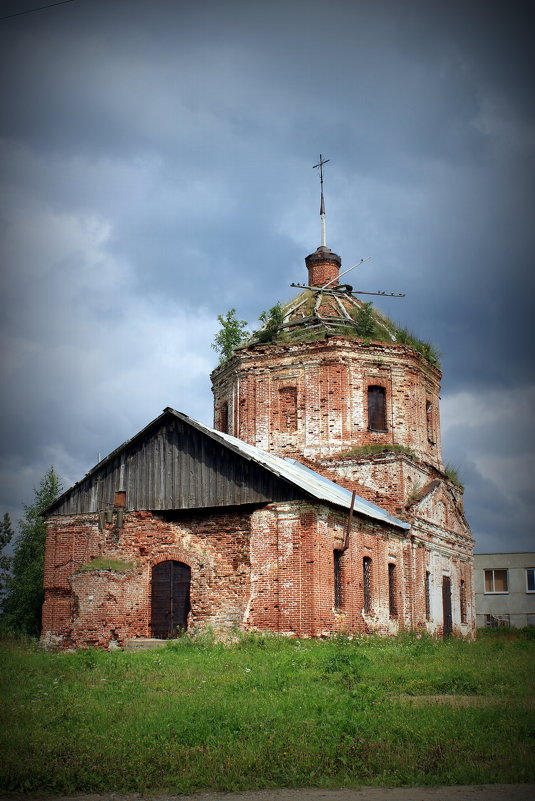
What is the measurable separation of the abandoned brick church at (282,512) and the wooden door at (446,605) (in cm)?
11

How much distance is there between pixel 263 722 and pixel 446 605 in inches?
800

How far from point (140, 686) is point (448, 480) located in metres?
19.4

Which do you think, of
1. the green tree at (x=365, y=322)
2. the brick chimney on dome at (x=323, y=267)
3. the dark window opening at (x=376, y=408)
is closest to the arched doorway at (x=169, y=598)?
the dark window opening at (x=376, y=408)

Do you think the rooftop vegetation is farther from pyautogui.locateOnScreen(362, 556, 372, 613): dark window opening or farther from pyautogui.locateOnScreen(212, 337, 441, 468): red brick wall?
pyautogui.locateOnScreen(362, 556, 372, 613): dark window opening

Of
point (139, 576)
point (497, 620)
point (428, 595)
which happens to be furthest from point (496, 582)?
point (139, 576)

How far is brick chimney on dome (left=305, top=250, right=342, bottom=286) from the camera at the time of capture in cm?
3288

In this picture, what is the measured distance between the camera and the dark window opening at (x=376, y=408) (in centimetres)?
2850

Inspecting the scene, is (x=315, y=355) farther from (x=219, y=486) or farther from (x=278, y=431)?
(x=219, y=486)

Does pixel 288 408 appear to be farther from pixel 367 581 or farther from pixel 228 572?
pixel 228 572

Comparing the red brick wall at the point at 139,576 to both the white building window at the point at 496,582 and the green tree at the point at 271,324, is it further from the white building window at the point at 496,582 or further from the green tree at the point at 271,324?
the white building window at the point at 496,582

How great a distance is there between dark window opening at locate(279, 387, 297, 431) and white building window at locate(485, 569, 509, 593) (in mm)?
23763

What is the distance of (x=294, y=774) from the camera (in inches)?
315

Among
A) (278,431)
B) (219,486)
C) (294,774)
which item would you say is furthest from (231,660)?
(278,431)

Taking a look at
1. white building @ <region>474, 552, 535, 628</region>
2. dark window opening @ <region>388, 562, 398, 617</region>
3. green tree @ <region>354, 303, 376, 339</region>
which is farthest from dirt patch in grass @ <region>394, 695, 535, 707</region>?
white building @ <region>474, 552, 535, 628</region>
